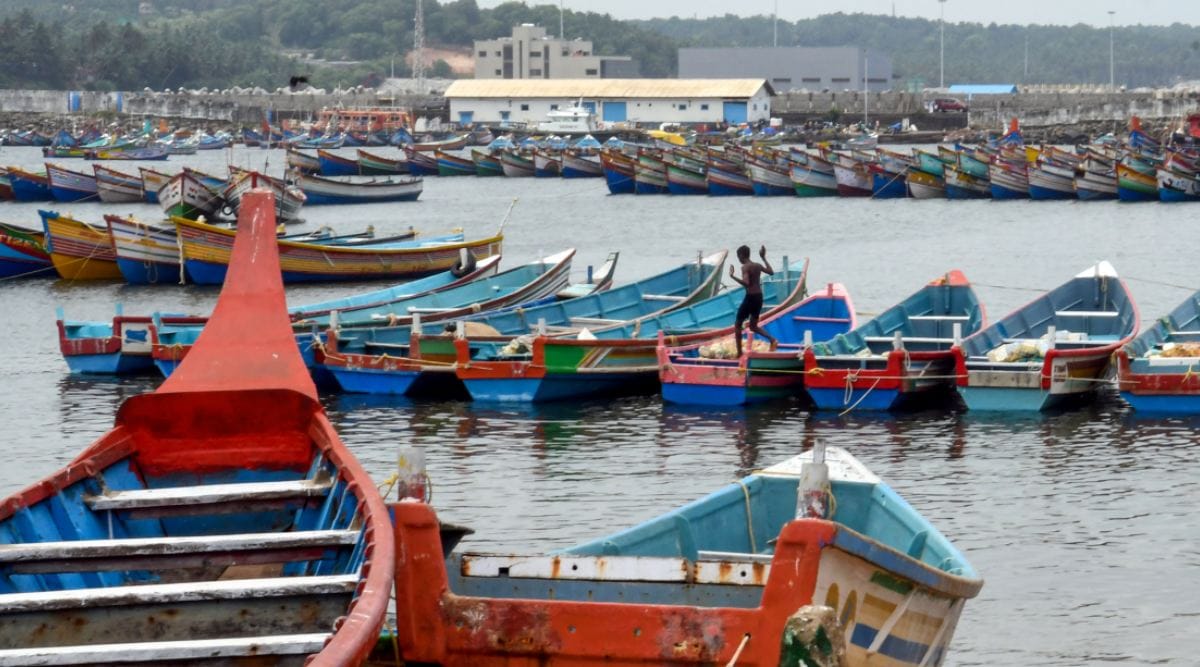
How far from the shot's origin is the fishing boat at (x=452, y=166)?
91125mm

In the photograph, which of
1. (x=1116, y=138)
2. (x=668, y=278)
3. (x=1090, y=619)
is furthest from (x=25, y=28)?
(x=1090, y=619)

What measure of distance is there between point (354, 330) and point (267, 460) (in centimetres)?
1268

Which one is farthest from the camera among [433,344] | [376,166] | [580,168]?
[580,168]

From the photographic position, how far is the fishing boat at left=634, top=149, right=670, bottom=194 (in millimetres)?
73562

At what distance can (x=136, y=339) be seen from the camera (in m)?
25.0

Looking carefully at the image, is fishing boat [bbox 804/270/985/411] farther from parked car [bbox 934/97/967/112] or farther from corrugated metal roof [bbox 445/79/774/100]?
parked car [bbox 934/97/967/112]

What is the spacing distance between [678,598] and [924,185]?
60.2m

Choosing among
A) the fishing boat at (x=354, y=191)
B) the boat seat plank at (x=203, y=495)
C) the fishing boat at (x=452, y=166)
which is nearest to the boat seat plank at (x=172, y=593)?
the boat seat plank at (x=203, y=495)

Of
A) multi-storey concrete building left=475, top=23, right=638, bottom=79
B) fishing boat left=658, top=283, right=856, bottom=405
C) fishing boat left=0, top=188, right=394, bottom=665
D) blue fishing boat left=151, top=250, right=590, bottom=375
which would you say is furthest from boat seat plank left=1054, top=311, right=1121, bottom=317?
multi-storey concrete building left=475, top=23, right=638, bottom=79

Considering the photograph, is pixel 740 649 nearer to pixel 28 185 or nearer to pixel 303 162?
pixel 28 185

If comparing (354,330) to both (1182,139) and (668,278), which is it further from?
(1182,139)

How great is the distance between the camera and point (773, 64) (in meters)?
157

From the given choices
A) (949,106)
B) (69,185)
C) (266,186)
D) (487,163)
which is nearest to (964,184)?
(487,163)

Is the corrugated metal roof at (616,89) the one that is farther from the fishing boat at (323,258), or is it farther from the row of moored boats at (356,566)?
the row of moored boats at (356,566)
